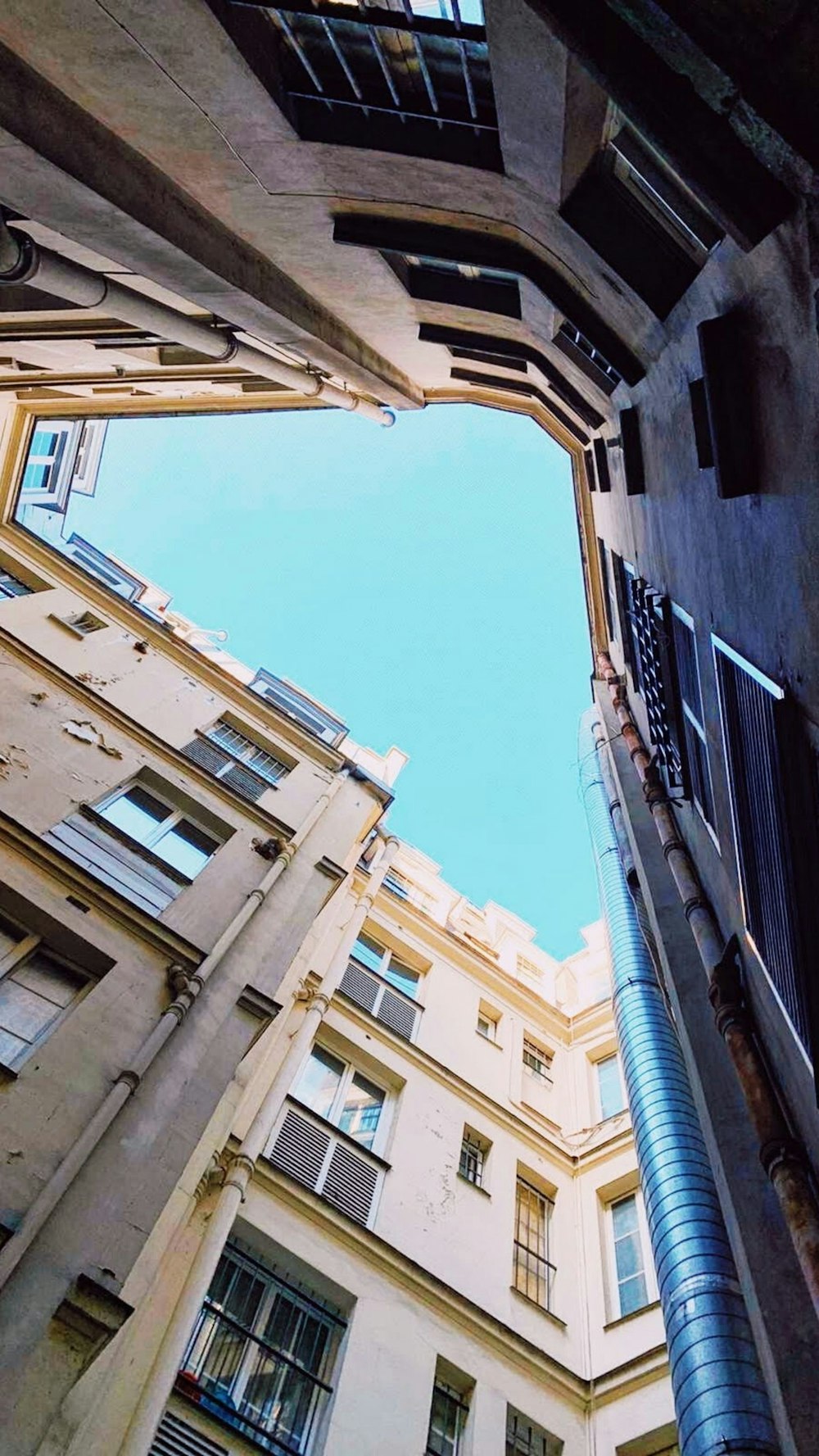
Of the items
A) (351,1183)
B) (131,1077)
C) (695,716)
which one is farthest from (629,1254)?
(695,716)

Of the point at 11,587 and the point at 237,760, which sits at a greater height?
the point at 11,587

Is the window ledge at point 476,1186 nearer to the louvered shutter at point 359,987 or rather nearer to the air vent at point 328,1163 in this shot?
the air vent at point 328,1163

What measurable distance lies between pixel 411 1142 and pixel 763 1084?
32.4 ft

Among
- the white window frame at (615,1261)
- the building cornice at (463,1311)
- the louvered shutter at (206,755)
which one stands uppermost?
the louvered shutter at (206,755)

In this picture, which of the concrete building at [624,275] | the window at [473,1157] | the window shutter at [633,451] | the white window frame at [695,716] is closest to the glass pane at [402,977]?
the window at [473,1157]

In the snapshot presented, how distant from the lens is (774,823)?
16.4 feet

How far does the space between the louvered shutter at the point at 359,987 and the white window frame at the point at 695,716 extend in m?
10.1

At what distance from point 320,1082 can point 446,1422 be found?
5.23m

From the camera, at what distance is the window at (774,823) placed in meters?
4.46

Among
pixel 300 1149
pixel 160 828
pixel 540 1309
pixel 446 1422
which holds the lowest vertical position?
pixel 446 1422

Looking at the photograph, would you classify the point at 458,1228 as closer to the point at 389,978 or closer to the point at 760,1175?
the point at 389,978

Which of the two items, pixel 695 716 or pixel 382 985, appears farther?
pixel 382 985

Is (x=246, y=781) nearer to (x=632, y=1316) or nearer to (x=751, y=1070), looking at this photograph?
(x=632, y=1316)

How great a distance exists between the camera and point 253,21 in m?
7.20
